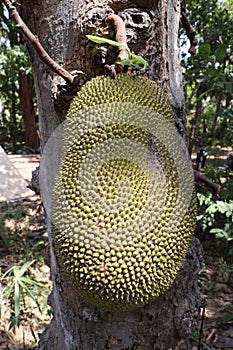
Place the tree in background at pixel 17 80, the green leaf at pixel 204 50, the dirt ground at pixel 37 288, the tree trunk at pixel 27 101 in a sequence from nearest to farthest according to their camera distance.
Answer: the green leaf at pixel 204 50 < the dirt ground at pixel 37 288 < the tree in background at pixel 17 80 < the tree trunk at pixel 27 101

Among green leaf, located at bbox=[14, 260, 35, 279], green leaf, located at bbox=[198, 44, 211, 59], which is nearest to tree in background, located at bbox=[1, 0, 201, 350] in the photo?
green leaf, located at bbox=[198, 44, 211, 59]

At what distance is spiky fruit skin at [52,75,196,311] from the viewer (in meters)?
0.57

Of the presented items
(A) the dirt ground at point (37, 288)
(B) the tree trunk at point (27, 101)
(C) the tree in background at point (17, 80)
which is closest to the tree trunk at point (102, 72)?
(A) the dirt ground at point (37, 288)

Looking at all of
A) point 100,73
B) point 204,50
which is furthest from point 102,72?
point 204,50

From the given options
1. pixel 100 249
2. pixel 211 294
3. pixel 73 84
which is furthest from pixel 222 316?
pixel 73 84

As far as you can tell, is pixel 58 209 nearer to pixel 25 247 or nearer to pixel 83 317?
pixel 83 317

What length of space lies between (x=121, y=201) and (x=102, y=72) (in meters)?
0.29

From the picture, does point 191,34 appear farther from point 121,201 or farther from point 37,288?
point 37,288

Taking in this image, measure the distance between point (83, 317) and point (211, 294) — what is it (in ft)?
4.72

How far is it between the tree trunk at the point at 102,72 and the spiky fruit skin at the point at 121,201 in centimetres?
5

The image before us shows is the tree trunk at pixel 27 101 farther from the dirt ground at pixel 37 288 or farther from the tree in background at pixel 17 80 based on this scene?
the dirt ground at pixel 37 288

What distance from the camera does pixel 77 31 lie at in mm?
685

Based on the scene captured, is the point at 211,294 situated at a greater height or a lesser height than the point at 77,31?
lesser

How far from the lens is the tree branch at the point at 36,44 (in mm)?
606
